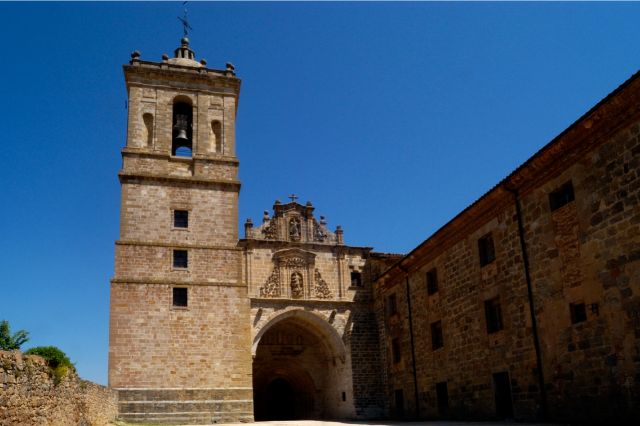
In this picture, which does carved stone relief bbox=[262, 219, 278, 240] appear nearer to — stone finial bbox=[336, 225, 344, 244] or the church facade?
the church facade

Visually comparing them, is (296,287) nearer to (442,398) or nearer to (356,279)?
(356,279)

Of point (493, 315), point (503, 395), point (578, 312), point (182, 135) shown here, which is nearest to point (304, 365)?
point (182, 135)

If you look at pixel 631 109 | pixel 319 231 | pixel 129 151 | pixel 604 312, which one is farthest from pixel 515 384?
pixel 129 151

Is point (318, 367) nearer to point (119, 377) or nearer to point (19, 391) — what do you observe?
point (119, 377)

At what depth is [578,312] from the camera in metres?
13.4

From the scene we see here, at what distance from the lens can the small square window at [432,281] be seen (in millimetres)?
21214

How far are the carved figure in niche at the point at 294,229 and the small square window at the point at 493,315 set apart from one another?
1150 cm

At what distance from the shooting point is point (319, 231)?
27766mm

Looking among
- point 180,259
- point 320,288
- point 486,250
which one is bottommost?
point 486,250

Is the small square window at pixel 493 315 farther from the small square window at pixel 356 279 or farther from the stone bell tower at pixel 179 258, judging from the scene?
the small square window at pixel 356 279

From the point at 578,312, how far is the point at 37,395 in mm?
11122

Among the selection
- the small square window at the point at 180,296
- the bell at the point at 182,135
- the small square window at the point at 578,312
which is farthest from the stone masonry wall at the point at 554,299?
the bell at the point at 182,135

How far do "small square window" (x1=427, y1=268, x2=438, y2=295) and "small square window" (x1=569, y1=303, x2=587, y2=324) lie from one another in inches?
307

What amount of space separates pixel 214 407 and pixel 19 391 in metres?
14.8
